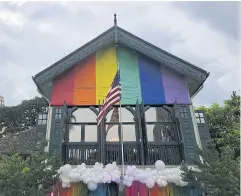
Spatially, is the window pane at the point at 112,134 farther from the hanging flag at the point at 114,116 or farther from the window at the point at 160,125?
the window at the point at 160,125

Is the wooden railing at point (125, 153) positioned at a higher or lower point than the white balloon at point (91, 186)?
higher

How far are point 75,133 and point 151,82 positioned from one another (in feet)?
11.8

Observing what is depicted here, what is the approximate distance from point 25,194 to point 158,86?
646 centimetres

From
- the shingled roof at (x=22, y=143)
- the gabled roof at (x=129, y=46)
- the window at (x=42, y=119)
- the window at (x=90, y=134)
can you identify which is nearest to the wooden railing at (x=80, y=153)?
the window at (x=90, y=134)

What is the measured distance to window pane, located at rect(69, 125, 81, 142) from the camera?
424 inches

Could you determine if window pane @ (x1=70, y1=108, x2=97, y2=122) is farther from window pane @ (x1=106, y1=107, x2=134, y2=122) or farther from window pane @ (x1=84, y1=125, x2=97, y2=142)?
window pane @ (x1=106, y1=107, x2=134, y2=122)

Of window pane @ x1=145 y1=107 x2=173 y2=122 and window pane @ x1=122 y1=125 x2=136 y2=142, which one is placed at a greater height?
window pane @ x1=145 y1=107 x2=173 y2=122

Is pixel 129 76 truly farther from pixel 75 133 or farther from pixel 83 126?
pixel 75 133

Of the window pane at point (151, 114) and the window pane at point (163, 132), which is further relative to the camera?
the window pane at point (151, 114)

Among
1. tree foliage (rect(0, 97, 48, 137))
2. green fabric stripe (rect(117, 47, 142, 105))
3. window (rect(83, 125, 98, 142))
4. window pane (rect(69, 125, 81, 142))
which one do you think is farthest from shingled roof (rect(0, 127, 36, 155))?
tree foliage (rect(0, 97, 48, 137))

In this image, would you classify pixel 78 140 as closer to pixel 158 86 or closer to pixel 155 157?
pixel 155 157

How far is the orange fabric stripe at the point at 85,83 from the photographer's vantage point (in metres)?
11.5

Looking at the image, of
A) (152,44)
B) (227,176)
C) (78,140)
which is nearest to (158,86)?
(152,44)

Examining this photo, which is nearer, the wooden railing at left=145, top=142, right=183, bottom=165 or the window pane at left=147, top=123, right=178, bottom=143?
the wooden railing at left=145, top=142, right=183, bottom=165
